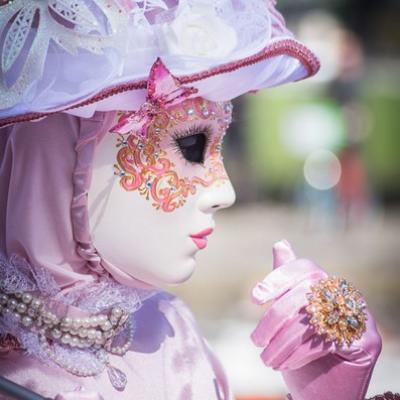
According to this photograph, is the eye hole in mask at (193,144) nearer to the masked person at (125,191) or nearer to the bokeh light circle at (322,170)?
the masked person at (125,191)

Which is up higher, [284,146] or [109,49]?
[109,49]

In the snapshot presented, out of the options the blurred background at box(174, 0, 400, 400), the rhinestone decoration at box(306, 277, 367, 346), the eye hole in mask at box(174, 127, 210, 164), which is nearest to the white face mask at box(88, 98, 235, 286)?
the eye hole in mask at box(174, 127, 210, 164)

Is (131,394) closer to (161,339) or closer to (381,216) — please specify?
(161,339)

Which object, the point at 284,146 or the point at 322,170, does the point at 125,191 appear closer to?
the point at 322,170

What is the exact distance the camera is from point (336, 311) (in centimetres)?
158

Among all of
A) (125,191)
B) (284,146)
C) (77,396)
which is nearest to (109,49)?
(125,191)

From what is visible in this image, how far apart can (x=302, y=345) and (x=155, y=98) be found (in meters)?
0.44

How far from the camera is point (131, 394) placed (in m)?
1.60

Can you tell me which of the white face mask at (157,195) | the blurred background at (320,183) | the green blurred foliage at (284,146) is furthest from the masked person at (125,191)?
the green blurred foliage at (284,146)

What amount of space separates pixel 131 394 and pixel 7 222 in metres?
0.33

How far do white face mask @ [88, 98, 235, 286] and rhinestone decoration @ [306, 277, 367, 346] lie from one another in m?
0.21

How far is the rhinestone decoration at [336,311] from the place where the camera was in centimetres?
156

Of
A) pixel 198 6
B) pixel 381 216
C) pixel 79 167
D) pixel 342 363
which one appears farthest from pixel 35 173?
pixel 381 216

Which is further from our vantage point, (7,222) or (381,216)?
(381,216)
